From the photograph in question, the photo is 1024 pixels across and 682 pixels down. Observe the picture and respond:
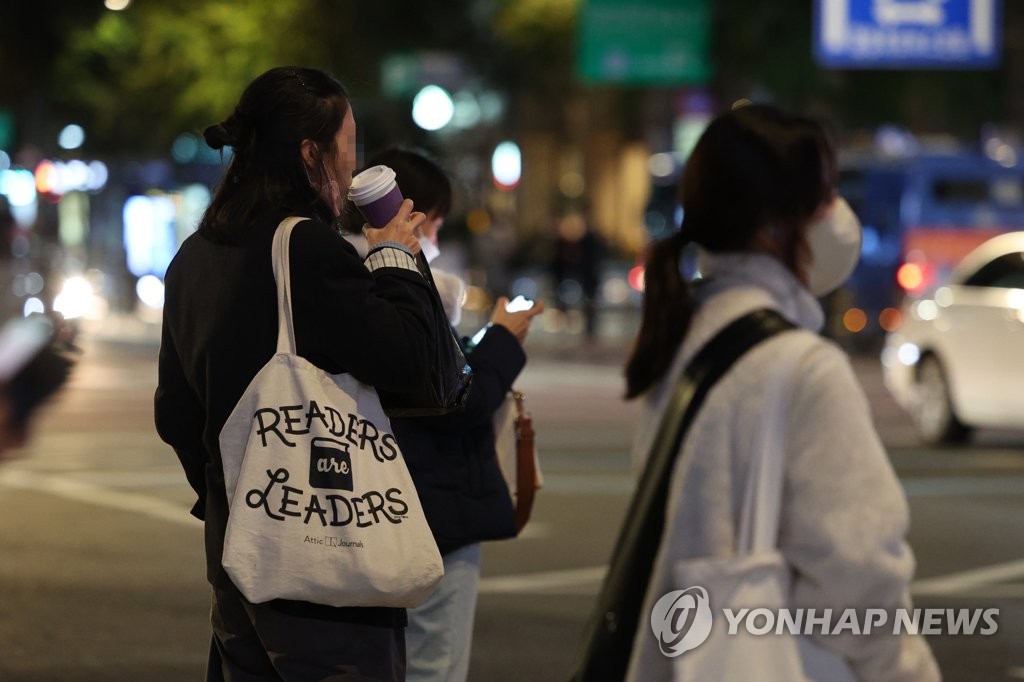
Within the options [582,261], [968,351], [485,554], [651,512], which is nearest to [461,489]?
[651,512]

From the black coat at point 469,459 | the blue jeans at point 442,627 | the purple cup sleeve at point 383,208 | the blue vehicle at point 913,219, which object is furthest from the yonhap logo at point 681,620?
the blue vehicle at point 913,219

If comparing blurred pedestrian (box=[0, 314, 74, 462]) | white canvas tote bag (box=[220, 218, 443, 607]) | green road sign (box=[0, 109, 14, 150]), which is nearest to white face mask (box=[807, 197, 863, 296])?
white canvas tote bag (box=[220, 218, 443, 607])

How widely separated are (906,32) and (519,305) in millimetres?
20607

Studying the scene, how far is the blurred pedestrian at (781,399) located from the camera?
2906 millimetres

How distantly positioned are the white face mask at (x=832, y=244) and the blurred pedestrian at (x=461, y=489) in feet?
4.42

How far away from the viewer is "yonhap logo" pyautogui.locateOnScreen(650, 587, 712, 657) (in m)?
2.90

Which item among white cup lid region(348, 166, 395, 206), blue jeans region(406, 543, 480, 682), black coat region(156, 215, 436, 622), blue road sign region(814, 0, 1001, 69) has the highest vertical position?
blue road sign region(814, 0, 1001, 69)

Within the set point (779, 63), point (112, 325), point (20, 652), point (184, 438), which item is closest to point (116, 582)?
point (20, 652)

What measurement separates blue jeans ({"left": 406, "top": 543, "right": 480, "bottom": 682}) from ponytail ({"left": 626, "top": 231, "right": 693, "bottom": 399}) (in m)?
1.37

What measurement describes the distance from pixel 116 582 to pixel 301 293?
19.2 ft

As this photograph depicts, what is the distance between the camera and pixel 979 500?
1182 centimetres

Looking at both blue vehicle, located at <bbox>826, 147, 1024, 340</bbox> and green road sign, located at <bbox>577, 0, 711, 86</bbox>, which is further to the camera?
green road sign, located at <bbox>577, 0, 711, 86</bbox>

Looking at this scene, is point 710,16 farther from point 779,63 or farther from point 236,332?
point 236,332

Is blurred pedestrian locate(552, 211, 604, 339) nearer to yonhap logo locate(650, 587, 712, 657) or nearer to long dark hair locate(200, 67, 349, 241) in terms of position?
long dark hair locate(200, 67, 349, 241)
